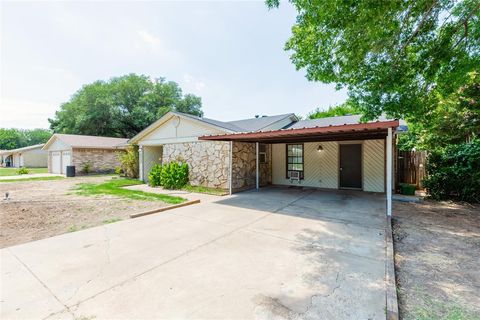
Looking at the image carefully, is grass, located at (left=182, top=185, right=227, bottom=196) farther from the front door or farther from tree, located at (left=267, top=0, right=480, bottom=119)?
the front door

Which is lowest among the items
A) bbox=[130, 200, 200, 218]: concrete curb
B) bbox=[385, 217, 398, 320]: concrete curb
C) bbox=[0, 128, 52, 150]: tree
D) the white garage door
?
bbox=[385, 217, 398, 320]: concrete curb

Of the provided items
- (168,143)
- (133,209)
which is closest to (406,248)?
(133,209)

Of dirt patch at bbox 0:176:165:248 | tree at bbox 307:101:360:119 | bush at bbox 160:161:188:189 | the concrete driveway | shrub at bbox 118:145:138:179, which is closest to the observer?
the concrete driveway

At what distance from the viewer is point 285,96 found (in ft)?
63.9

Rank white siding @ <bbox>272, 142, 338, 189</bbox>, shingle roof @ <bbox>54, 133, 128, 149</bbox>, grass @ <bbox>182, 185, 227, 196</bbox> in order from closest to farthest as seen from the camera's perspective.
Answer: grass @ <bbox>182, 185, 227, 196</bbox>, white siding @ <bbox>272, 142, 338, 189</bbox>, shingle roof @ <bbox>54, 133, 128, 149</bbox>

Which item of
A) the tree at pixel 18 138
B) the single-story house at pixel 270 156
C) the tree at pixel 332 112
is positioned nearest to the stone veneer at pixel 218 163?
the single-story house at pixel 270 156

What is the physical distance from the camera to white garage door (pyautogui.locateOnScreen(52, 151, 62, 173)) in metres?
19.6

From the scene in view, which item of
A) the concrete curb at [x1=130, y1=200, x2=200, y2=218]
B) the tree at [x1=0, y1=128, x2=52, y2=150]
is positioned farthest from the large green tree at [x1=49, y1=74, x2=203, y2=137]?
the tree at [x1=0, y1=128, x2=52, y2=150]

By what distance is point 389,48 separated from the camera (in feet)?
18.7

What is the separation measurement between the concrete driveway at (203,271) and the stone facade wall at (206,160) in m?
4.50

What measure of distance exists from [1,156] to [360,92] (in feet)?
182

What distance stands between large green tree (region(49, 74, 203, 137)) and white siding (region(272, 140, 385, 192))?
20.6 m

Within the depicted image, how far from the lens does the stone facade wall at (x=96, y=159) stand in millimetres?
18312

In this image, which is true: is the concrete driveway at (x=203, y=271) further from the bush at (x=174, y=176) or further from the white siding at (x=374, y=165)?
the bush at (x=174, y=176)
